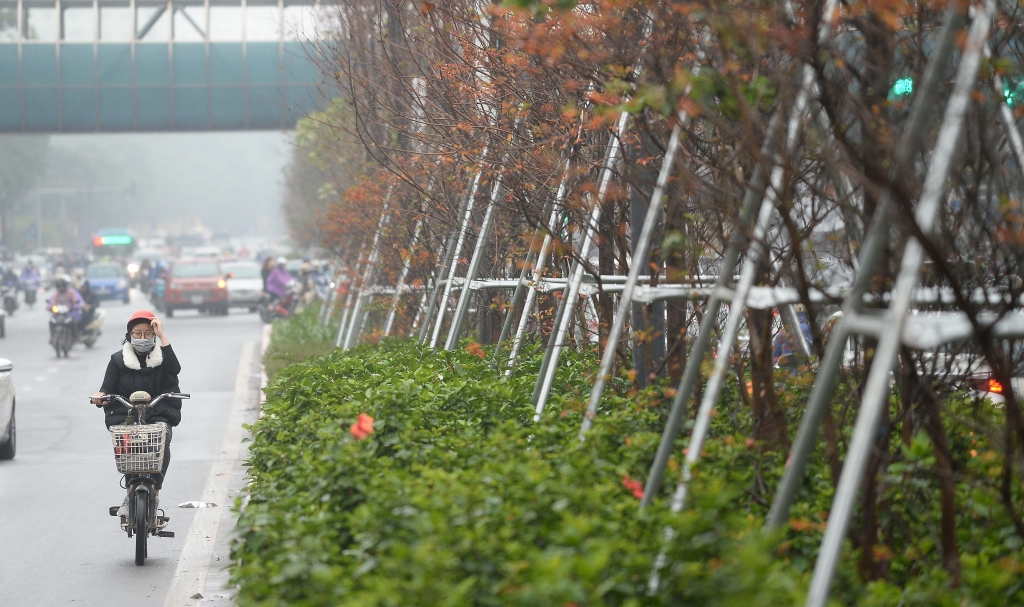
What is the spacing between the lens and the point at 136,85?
3475 centimetres

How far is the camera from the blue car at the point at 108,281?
51.5m

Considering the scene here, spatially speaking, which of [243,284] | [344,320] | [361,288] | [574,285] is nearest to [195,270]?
[243,284]

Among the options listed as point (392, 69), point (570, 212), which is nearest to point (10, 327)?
point (392, 69)

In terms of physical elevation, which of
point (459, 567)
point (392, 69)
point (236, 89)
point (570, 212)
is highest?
point (236, 89)

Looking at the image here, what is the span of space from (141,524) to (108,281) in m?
46.3

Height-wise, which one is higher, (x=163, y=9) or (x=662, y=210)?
(x=163, y=9)

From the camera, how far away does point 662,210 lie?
27.2 feet

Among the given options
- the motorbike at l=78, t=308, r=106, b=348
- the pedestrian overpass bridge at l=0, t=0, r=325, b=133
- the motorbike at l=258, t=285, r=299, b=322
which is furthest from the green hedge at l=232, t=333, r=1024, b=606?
the pedestrian overpass bridge at l=0, t=0, r=325, b=133

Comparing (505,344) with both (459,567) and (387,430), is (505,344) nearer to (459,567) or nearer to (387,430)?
(387,430)

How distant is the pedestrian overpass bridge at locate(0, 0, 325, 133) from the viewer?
34.4 m

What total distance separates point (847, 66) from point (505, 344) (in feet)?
15.6

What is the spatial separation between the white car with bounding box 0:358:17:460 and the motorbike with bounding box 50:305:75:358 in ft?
43.9

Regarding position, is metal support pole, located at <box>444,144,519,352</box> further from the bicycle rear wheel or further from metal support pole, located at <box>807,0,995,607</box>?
metal support pole, located at <box>807,0,995,607</box>

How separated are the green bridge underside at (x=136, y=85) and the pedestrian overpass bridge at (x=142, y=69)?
0.03 meters
